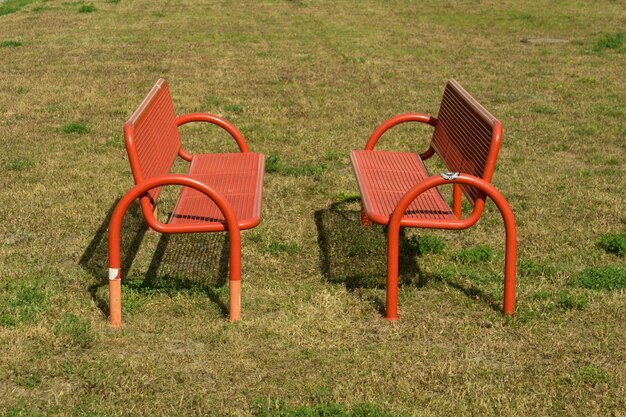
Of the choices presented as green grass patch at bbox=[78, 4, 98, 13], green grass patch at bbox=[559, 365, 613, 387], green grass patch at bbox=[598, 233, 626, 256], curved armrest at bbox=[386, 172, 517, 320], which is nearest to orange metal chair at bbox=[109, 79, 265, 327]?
curved armrest at bbox=[386, 172, 517, 320]

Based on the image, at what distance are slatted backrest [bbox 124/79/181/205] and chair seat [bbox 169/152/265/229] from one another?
8.0 inches

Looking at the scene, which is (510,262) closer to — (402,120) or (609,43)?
(402,120)

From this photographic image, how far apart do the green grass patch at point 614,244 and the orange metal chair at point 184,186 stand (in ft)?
7.82

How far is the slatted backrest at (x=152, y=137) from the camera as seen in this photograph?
5309 millimetres

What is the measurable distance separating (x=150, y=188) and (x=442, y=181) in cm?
157

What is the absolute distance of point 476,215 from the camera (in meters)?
5.47

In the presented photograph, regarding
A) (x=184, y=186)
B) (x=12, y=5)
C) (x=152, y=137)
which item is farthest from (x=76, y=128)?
(x=12, y=5)

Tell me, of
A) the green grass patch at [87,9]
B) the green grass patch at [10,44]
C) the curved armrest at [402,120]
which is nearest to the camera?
the curved armrest at [402,120]

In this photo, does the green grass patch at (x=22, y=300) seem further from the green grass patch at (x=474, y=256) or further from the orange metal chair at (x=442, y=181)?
the green grass patch at (x=474, y=256)

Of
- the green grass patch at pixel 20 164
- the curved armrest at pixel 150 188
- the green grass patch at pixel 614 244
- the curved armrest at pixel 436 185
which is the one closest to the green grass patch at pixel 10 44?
the green grass patch at pixel 20 164

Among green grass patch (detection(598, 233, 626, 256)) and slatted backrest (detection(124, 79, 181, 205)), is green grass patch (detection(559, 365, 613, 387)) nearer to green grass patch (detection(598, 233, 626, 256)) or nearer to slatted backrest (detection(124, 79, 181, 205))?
green grass patch (detection(598, 233, 626, 256))

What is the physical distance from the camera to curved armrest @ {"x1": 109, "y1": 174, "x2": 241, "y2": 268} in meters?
5.16

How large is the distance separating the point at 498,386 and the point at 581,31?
14.7m

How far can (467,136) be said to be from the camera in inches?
242
